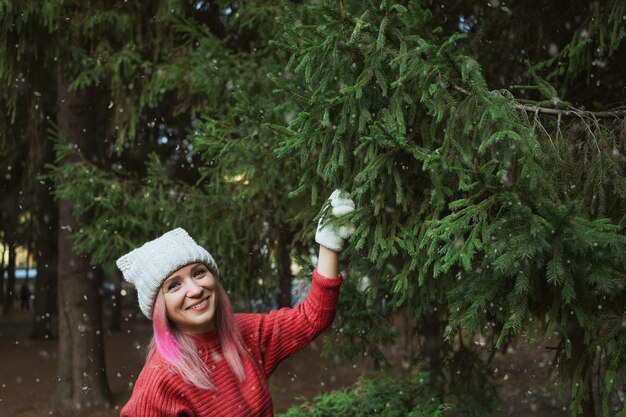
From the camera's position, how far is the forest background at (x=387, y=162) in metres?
3.36

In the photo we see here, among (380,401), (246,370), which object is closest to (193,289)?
(246,370)

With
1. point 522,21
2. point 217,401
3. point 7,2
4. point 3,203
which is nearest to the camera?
point 217,401

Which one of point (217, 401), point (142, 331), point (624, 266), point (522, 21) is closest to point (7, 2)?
point (522, 21)

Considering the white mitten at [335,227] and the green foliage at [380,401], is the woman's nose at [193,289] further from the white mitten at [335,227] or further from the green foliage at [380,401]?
the green foliage at [380,401]

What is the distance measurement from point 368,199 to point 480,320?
767mm

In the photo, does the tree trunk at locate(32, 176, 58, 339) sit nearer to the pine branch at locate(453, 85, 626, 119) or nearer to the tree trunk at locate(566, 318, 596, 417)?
the tree trunk at locate(566, 318, 596, 417)

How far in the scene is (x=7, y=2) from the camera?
306 inches

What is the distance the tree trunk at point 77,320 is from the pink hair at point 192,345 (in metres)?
7.28

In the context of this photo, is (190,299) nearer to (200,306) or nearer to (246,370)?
(200,306)

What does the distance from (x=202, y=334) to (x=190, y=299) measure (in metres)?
0.19

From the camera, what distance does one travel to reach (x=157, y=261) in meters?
3.20

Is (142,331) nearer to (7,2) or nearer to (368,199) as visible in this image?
(7,2)

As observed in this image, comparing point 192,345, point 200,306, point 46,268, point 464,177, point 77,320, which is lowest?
point 46,268

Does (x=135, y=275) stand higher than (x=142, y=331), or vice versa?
(x=135, y=275)
